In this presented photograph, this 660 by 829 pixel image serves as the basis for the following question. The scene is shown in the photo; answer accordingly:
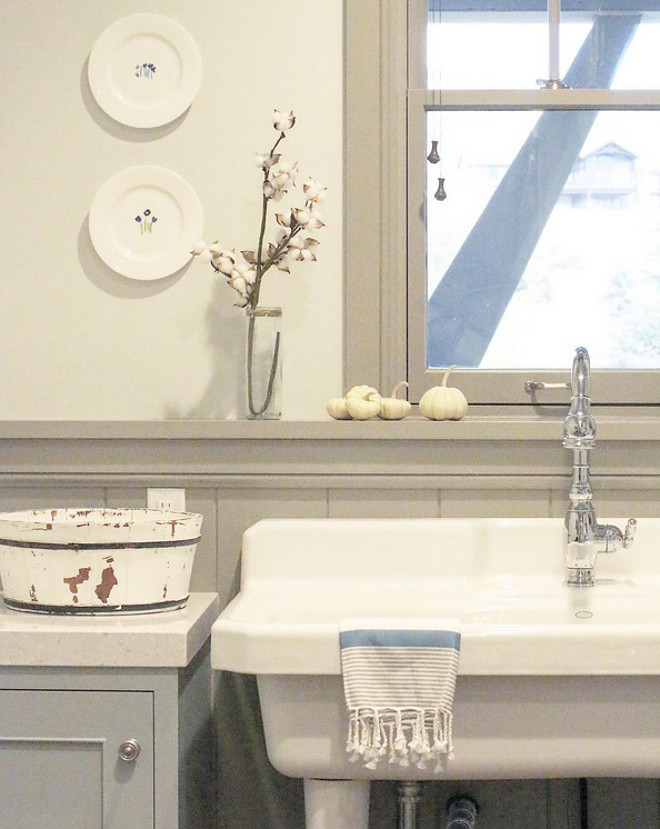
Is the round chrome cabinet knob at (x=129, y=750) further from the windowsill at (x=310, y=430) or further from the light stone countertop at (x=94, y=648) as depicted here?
the windowsill at (x=310, y=430)

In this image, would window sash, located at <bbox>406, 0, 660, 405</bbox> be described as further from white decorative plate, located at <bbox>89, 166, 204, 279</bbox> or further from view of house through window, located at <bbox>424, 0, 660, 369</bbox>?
white decorative plate, located at <bbox>89, 166, 204, 279</bbox>

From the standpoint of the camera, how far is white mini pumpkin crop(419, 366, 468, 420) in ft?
5.55

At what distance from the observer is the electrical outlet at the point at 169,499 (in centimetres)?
169

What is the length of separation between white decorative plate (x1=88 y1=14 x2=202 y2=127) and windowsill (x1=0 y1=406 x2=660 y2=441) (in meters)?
0.62

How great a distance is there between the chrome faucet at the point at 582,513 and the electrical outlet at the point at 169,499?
64cm

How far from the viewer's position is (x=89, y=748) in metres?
1.32

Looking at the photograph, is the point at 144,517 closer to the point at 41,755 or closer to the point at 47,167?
the point at 41,755

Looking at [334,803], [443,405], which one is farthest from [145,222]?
[334,803]

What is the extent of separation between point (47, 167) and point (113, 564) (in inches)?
35.5

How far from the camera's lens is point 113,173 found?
6.28 feet

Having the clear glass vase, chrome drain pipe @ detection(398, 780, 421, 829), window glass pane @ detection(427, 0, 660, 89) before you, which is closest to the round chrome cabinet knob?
chrome drain pipe @ detection(398, 780, 421, 829)

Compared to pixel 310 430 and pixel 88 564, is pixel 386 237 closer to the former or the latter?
pixel 310 430

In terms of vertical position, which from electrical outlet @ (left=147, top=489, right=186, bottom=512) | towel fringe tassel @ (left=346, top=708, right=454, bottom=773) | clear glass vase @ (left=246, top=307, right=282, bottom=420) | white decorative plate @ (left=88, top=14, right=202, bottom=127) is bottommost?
towel fringe tassel @ (left=346, top=708, right=454, bottom=773)

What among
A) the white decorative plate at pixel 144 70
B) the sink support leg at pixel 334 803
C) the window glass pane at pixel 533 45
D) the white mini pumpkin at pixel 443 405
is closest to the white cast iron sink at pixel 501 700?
the sink support leg at pixel 334 803
